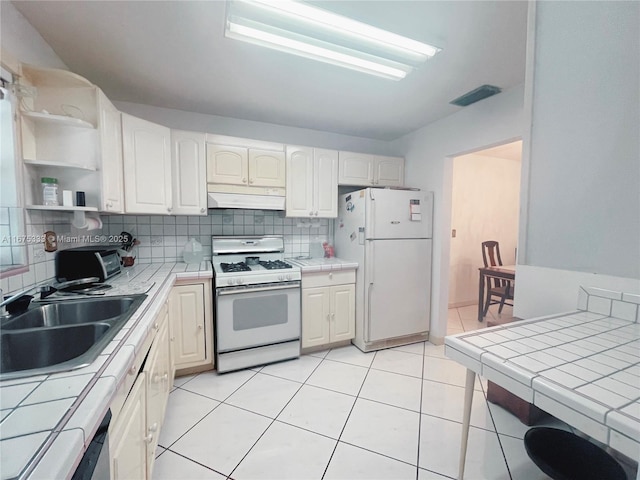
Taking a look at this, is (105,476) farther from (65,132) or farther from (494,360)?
(65,132)

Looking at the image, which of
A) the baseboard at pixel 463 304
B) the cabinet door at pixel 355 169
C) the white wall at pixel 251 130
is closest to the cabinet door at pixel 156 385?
the white wall at pixel 251 130

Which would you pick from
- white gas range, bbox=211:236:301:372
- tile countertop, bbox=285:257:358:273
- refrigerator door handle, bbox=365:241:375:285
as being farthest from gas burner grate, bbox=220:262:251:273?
refrigerator door handle, bbox=365:241:375:285

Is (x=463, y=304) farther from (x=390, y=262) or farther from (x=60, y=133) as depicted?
(x=60, y=133)

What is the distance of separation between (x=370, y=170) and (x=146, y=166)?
212 cm

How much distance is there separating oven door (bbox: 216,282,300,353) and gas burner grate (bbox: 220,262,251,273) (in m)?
0.18

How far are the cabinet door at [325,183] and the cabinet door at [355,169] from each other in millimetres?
73

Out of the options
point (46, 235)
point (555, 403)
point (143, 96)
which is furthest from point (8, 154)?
point (555, 403)

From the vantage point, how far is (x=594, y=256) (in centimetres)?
91

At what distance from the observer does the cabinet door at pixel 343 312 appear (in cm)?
262

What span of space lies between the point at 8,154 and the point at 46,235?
472 mm

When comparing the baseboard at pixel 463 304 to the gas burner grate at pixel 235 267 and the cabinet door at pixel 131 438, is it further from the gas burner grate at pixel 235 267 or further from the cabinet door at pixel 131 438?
the cabinet door at pixel 131 438

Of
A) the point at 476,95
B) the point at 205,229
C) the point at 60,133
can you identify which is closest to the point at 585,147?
the point at 476,95

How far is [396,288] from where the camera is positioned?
269 cm

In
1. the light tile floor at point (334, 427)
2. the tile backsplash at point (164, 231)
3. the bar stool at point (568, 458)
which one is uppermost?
the tile backsplash at point (164, 231)
